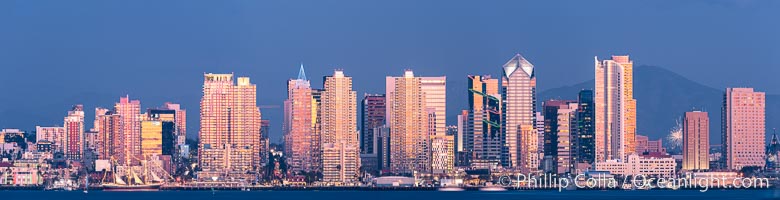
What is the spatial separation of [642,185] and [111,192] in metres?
31.4

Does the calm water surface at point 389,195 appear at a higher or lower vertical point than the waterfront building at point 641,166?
lower

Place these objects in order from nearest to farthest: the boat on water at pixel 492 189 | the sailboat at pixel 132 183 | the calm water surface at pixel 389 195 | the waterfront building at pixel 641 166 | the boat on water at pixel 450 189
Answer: the calm water surface at pixel 389 195, the boat on water at pixel 450 189, the boat on water at pixel 492 189, the sailboat at pixel 132 183, the waterfront building at pixel 641 166

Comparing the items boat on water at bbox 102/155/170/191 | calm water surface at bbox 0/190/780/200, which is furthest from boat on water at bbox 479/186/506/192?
boat on water at bbox 102/155/170/191

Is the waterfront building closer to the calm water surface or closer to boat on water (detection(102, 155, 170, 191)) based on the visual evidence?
the calm water surface

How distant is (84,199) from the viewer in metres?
94.9

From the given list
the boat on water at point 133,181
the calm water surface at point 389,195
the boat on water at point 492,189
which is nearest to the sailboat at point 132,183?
the boat on water at point 133,181

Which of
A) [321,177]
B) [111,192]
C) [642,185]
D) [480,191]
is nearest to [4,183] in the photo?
[111,192]

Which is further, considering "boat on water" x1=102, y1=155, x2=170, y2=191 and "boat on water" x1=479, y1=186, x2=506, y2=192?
"boat on water" x1=102, y1=155, x2=170, y2=191

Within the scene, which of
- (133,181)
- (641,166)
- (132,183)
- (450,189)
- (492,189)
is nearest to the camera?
(450,189)

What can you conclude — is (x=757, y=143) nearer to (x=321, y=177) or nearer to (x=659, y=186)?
(x=659, y=186)

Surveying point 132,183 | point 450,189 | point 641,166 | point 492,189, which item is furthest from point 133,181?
point 641,166

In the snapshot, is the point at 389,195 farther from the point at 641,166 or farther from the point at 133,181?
the point at 133,181

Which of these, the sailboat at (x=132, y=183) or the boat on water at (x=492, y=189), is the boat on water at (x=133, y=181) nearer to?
the sailboat at (x=132, y=183)

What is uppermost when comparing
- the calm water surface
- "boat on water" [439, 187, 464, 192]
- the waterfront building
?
the waterfront building
